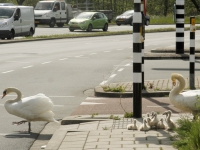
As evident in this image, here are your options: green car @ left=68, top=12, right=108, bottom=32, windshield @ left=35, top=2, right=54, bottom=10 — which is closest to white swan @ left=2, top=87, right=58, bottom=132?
green car @ left=68, top=12, right=108, bottom=32

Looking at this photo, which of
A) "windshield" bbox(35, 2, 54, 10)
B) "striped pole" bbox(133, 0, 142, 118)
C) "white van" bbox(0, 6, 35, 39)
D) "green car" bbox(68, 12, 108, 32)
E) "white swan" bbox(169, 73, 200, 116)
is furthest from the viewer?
"windshield" bbox(35, 2, 54, 10)

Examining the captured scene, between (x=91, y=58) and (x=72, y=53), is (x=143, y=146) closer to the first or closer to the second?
(x=91, y=58)

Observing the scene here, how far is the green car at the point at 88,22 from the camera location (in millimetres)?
51531

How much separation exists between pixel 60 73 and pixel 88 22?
108 ft

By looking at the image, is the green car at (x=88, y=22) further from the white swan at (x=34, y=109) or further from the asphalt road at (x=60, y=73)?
the white swan at (x=34, y=109)

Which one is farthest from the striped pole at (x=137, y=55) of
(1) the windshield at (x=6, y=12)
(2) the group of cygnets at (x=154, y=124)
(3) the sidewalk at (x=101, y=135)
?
(1) the windshield at (x=6, y=12)

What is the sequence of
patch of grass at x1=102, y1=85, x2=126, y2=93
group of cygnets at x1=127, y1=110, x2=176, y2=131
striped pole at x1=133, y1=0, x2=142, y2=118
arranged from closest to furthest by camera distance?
group of cygnets at x1=127, y1=110, x2=176, y2=131, striped pole at x1=133, y1=0, x2=142, y2=118, patch of grass at x1=102, y1=85, x2=126, y2=93

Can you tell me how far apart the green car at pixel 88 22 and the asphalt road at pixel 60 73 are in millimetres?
20762

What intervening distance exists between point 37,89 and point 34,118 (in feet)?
17.1

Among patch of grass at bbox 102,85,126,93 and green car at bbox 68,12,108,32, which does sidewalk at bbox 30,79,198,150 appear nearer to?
patch of grass at bbox 102,85,126,93

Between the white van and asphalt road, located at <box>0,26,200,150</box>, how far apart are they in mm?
8153

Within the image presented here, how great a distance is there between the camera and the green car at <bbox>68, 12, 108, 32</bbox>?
5153 centimetres

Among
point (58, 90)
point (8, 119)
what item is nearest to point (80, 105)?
point (8, 119)

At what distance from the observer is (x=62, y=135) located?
29.3ft
